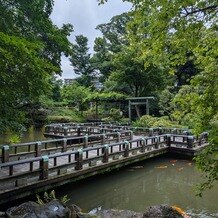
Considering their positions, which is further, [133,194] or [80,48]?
[80,48]

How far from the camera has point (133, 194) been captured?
10281 mm

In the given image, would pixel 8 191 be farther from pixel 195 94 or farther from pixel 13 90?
pixel 195 94

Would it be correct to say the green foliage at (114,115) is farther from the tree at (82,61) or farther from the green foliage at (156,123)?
the tree at (82,61)

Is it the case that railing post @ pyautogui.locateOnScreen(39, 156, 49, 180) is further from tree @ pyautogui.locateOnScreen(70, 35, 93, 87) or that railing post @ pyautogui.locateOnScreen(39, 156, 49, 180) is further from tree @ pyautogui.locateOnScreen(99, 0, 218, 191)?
tree @ pyautogui.locateOnScreen(70, 35, 93, 87)

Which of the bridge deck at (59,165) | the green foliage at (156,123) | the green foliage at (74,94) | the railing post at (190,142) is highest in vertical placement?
the green foliage at (74,94)

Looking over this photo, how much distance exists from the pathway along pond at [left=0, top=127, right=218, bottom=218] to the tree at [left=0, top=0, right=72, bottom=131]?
355 cm

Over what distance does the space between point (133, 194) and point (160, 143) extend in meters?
6.02

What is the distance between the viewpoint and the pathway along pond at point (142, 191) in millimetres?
9039

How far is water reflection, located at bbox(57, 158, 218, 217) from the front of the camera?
→ 9.08 metres

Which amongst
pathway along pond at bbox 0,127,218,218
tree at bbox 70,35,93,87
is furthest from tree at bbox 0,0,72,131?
tree at bbox 70,35,93,87

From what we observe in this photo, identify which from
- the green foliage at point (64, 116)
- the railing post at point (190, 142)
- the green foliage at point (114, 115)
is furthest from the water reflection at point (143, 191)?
the green foliage at point (64, 116)

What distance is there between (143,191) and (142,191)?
0.04 m

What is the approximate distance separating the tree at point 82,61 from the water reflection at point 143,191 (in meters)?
35.4

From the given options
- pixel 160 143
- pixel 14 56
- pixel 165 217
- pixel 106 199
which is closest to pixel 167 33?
pixel 14 56
